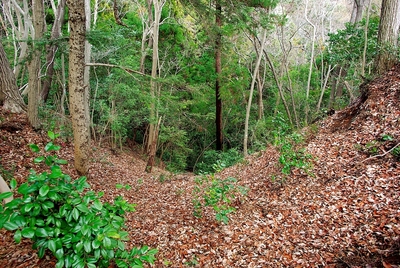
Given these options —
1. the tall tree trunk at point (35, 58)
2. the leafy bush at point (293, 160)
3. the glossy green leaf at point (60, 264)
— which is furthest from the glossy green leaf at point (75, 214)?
the tall tree trunk at point (35, 58)

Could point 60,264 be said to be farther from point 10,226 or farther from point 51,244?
point 10,226

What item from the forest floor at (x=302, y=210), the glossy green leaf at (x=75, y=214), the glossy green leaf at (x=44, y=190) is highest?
the glossy green leaf at (x=44, y=190)

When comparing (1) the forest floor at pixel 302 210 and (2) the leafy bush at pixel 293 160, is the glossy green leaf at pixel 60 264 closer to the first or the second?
(1) the forest floor at pixel 302 210

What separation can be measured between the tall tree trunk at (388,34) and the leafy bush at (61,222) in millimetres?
7542

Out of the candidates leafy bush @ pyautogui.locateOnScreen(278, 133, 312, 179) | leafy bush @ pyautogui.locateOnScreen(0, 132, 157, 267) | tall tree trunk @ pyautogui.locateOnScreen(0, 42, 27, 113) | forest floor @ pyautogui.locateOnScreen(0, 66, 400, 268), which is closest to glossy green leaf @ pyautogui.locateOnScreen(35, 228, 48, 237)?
leafy bush @ pyautogui.locateOnScreen(0, 132, 157, 267)

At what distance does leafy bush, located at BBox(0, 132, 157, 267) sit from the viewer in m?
1.90

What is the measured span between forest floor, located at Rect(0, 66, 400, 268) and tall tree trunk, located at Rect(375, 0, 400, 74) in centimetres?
34

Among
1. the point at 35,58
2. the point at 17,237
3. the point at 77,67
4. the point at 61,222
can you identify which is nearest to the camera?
the point at 17,237

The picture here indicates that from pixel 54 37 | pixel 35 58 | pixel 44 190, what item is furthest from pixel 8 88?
pixel 44 190

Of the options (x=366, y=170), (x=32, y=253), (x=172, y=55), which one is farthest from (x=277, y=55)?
(x=32, y=253)

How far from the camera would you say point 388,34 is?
21.2ft

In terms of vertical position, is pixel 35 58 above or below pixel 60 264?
above

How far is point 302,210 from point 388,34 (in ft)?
17.8

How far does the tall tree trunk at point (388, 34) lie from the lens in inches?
245
